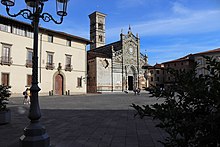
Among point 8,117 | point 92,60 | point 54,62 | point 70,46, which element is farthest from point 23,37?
point 8,117

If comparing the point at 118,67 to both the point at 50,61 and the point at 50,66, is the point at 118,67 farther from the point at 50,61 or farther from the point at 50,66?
the point at 50,66

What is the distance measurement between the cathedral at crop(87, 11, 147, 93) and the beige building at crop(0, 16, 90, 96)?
18.7 ft

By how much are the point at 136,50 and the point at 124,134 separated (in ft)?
144

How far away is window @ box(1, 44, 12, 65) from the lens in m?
23.3

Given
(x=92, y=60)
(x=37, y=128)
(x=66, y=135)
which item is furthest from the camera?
(x=92, y=60)

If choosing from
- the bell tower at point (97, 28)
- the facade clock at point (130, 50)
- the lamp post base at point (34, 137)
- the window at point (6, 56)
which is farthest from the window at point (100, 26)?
the lamp post base at point (34, 137)

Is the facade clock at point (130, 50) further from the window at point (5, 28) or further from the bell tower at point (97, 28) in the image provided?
the window at point (5, 28)

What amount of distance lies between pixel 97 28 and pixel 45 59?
35236 millimetres

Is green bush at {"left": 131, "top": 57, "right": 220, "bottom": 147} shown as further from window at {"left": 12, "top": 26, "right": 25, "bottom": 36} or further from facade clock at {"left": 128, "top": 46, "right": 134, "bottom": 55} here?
facade clock at {"left": 128, "top": 46, "right": 134, "bottom": 55}

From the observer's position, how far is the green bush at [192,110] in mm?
1571

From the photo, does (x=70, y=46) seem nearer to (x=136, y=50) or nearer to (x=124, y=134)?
(x=136, y=50)

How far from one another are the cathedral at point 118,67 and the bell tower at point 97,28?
40.9 ft

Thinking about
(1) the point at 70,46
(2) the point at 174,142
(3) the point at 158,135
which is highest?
(1) the point at 70,46

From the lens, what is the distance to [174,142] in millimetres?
1798
